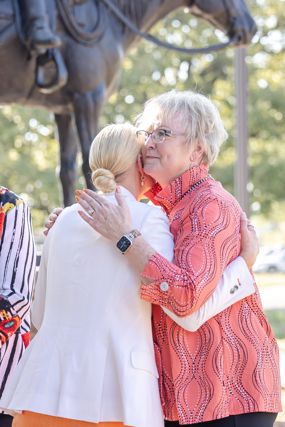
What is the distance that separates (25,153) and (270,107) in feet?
22.7

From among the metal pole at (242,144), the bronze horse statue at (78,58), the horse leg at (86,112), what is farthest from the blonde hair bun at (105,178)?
the metal pole at (242,144)

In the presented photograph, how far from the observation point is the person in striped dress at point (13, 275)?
273 centimetres

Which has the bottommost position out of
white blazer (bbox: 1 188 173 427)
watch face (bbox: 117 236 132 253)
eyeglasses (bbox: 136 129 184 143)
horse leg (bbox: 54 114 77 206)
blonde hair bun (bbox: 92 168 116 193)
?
white blazer (bbox: 1 188 173 427)

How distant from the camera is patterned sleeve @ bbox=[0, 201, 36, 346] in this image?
107 inches

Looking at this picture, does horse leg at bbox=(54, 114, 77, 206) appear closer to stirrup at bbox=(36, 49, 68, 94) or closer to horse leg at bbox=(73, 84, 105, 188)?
horse leg at bbox=(73, 84, 105, 188)

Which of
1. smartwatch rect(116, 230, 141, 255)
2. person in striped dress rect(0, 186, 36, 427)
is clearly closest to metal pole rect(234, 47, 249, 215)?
person in striped dress rect(0, 186, 36, 427)

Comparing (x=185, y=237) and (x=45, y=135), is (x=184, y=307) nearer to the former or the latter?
(x=185, y=237)

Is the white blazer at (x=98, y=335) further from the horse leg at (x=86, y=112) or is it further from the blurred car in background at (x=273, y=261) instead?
the blurred car in background at (x=273, y=261)

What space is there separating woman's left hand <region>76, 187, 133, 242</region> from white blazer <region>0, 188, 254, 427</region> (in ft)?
0.16

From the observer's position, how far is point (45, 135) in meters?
26.5

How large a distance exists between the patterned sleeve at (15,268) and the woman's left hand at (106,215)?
1.01ft

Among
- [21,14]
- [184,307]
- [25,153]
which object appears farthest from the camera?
[25,153]

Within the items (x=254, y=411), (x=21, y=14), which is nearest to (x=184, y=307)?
(x=254, y=411)

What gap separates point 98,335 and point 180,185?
19.0 inches
